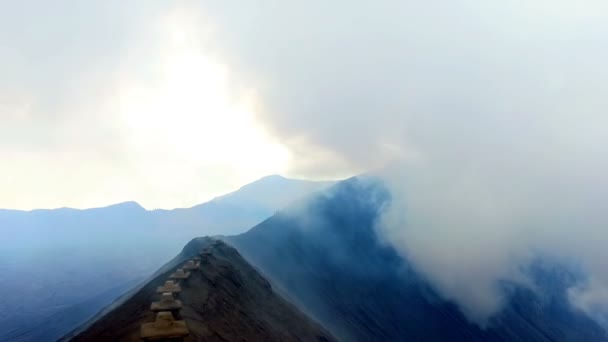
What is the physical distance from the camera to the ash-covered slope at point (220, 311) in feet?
116

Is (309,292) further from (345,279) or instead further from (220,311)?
(220,311)

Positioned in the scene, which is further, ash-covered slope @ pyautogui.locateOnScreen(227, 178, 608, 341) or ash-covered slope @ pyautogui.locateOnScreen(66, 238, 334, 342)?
ash-covered slope @ pyautogui.locateOnScreen(227, 178, 608, 341)

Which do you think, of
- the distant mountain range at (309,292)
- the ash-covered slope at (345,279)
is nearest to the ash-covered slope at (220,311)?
the distant mountain range at (309,292)

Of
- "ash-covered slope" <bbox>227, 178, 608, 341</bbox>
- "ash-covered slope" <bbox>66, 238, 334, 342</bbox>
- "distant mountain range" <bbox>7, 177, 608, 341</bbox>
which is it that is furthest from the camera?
"ash-covered slope" <bbox>227, 178, 608, 341</bbox>

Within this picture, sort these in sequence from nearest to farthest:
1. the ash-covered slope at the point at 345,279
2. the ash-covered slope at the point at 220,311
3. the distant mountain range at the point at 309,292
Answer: the ash-covered slope at the point at 220,311 → the distant mountain range at the point at 309,292 → the ash-covered slope at the point at 345,279

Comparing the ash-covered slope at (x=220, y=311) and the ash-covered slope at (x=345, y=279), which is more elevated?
the ash-covered slope at (x=345, y=279)

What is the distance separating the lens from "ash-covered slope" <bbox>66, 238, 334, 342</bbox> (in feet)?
116

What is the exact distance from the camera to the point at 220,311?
44.9 meters

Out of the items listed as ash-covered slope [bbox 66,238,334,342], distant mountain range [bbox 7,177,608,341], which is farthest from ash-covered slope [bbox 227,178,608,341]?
ash-covered slope [bbox 66,238,334,342]

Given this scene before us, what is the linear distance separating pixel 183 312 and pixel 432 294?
174954mm

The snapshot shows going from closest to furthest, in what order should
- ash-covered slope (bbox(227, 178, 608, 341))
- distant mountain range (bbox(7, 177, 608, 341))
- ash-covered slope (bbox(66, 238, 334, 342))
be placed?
ash-covered slope (bbox(66, 238, 334, 342)) < distant mountain range (bbox(7, 177, 608, 341)) < ash-covered slope (bbox(227, 178, 608, 341))

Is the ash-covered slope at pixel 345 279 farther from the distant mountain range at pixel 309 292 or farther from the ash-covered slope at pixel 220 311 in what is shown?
the ash-covered slope at pixel 220 311

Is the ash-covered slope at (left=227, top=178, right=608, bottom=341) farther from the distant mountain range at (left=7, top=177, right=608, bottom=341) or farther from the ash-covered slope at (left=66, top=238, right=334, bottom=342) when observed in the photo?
the ash-covered slope at (left=66, top=238, right=334, bottom=342)

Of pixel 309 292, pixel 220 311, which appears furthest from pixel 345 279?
pixel 220 311
